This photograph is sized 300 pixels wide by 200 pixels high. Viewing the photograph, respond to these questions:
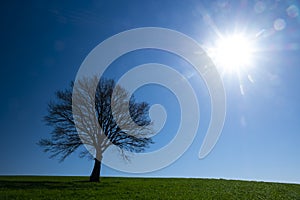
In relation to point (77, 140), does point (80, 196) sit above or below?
below

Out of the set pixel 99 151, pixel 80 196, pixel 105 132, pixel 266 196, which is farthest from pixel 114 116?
pixel 266 196

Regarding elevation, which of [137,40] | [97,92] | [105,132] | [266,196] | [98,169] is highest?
[137,40]

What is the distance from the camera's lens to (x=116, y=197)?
746 inches

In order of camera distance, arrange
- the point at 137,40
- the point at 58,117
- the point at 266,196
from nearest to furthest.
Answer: the point at 266,196, the point at 137,40, the point at 58,117

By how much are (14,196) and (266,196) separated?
18084 mm

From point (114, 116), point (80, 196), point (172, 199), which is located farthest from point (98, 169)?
point (172, 199)

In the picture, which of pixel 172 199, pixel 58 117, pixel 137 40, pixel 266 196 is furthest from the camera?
pixel 58 117

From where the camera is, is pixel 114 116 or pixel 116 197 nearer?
pixel 116 197

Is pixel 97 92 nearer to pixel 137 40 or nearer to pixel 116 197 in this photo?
pixel 137 40

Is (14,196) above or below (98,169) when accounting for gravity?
below

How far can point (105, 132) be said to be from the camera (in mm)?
34406

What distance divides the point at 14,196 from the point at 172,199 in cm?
1019

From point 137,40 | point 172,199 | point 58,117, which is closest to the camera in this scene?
point 172,199

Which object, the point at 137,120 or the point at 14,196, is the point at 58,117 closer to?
the point at 137,120
